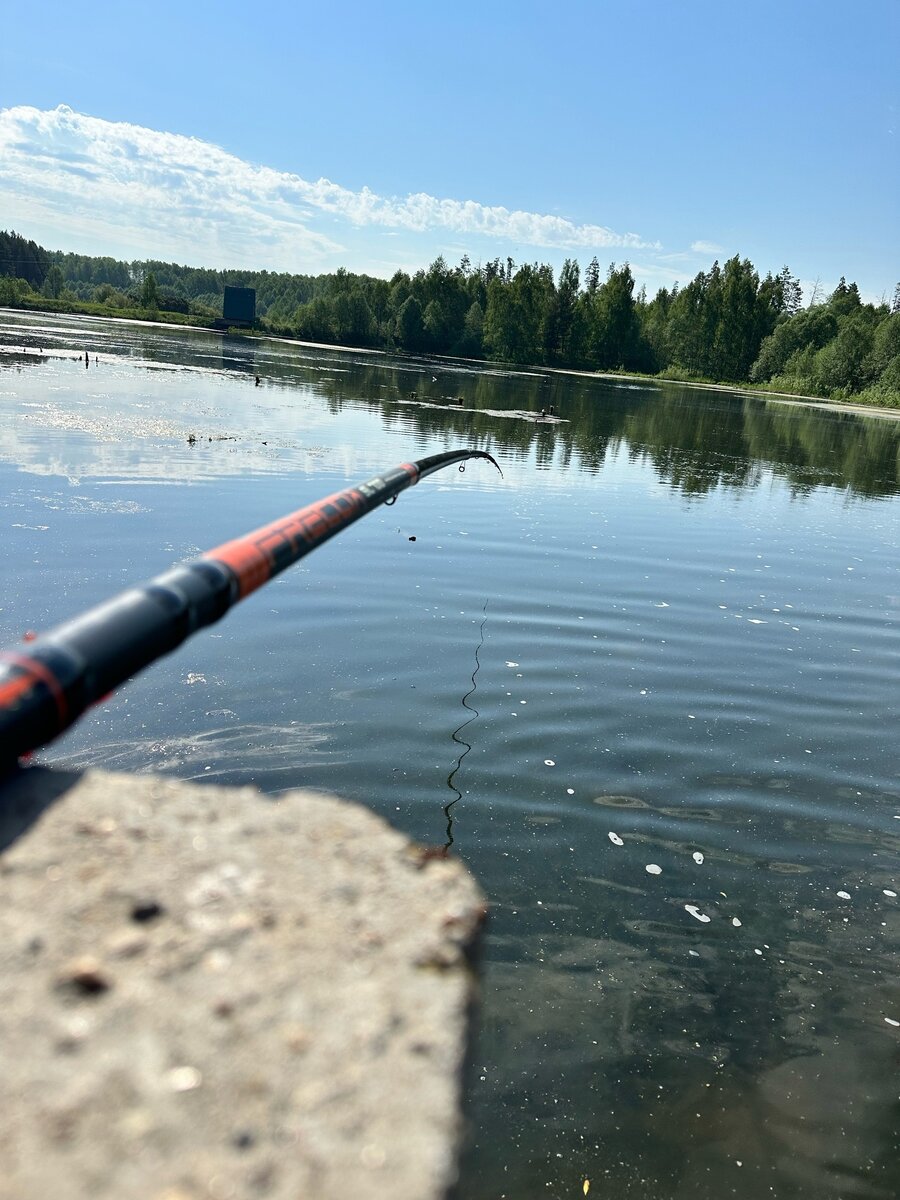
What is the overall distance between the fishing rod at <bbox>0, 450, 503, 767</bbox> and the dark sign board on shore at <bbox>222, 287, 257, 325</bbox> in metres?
176

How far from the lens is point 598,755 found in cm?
709

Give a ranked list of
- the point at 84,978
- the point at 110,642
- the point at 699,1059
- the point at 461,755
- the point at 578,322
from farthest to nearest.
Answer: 1. the point at 578,322
2. the point at 461,755
3. the point at 699,1059
4. the point at 110,642
5. the point at 84,978

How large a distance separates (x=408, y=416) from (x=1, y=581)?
25.8 meters

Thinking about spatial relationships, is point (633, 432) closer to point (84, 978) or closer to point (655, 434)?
point (655, 434)

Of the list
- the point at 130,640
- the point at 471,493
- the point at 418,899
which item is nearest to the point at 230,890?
the point at 418,899

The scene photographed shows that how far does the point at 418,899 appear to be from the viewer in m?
1.80

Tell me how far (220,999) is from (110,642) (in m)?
0.85

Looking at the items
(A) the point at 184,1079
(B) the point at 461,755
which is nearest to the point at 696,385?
(B) the point at 461,755

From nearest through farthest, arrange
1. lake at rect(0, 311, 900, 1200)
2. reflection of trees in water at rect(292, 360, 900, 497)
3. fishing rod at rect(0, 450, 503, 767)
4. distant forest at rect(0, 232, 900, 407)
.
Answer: fishing rod at rect(0, 450, 503, 767), lake at rect(0, 311, 900, 1200), reflection of trees in water at rect(292, 360, 900, 497), distant forest at rect(0, 232, 900, 407)

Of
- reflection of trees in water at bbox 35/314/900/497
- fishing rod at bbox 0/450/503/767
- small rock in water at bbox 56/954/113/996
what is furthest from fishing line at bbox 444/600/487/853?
reflection of trees in water at bbox 35/314/900/497

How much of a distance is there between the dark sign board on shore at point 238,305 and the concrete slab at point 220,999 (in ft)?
579

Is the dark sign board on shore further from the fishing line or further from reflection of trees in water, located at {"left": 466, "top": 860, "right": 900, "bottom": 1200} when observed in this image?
reflection of trees in water, located at {"left": 466, "top": 860, "right": 900, "bottom": 1200}

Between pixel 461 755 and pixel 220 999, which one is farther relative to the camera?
pixel 461 755

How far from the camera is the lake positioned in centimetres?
391
